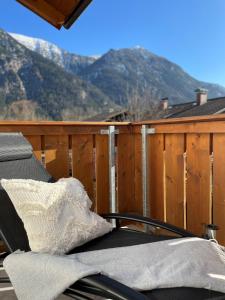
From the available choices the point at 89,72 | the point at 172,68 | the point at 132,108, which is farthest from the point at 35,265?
the point at 172,68

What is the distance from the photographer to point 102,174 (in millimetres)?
3020

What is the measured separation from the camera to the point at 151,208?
3.05 metres

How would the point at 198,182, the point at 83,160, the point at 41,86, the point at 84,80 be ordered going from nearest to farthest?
the point at 198,182 < the point at 83,160 < the point at 41,86 < the point at 84,80

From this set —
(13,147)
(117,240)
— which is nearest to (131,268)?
(117,240)

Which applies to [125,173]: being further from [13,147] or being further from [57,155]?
[13,147]

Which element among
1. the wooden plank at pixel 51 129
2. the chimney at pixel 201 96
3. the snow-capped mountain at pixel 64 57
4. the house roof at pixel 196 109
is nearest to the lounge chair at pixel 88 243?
the wooden plank at pixel 51 129

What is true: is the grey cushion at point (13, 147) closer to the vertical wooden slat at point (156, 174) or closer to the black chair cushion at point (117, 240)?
the black chair cushion at point (117, 240)

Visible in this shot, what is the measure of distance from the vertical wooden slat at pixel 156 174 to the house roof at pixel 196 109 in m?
17.5

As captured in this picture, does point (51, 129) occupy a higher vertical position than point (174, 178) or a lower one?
higher

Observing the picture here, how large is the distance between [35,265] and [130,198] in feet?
6.27

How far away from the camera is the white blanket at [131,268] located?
1.34 metres

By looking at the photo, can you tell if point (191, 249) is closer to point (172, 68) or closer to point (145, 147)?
point (145, 147)

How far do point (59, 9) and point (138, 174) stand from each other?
174 cm

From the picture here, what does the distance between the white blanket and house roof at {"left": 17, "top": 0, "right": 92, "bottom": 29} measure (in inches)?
82.7
